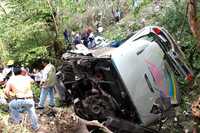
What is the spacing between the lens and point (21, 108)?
33.9 ft

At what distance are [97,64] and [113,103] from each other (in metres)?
0.84

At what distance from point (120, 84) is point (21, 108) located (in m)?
2.39

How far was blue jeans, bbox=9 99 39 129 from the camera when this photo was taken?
33.1ft

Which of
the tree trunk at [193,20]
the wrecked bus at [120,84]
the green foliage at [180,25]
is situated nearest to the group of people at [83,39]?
the green foliage at [180,25]

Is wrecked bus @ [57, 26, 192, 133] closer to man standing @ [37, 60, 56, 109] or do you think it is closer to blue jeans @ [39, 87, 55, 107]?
man standing @ [37, 60, 56, 109]

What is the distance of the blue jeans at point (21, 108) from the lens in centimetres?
1009

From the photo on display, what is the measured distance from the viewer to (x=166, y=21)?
1530 cm

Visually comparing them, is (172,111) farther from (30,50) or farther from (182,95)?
(30,50)

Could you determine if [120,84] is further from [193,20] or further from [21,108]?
[21,108]

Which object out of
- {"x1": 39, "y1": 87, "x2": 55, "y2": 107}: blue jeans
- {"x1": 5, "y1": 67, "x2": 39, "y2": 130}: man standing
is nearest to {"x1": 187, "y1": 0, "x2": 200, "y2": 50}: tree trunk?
{"x1": 5, "y1": 67, "x2": 39, "y2": 130}: man standing

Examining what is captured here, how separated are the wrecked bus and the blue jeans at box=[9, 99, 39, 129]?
2.76 ft

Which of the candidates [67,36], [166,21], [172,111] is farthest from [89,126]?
[67,36]

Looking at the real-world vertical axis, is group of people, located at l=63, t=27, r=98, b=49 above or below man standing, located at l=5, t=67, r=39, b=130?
above

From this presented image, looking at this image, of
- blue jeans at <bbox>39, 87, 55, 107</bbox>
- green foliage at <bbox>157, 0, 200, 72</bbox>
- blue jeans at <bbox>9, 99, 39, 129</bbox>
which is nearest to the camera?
blue jeans at <bbox>9, 99, 39, 129</bbox>
